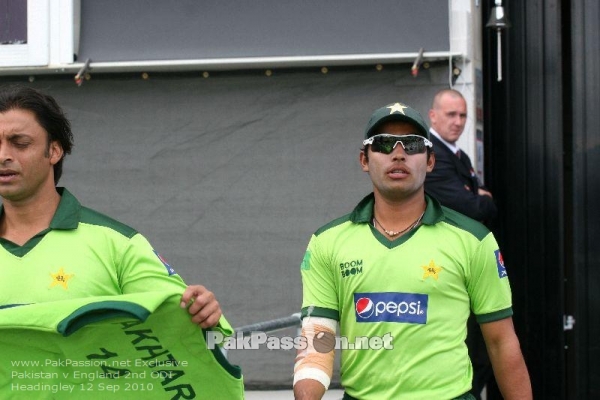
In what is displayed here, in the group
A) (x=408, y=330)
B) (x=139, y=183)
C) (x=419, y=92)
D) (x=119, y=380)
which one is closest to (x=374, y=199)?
(x=408, y=330)

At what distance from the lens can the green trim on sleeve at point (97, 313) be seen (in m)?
3.35

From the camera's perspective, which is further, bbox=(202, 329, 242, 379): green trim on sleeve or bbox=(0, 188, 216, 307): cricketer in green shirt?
bbox=(0, 188, 216, 307): cricketer in green shirt

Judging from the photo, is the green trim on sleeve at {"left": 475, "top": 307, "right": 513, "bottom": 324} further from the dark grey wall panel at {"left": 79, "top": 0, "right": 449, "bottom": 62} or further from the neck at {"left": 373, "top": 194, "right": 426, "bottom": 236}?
the dark grey wall panel at {"left": 79, "top": 0, "right": 449, "bottom": 62}

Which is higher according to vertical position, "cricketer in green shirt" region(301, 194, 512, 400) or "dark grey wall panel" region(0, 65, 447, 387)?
"dark grey wall panel" region(0, 65, 447, 387)

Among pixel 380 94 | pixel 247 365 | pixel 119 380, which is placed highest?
pixel 380 94

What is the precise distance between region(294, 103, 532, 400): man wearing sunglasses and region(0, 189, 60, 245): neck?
1082mm

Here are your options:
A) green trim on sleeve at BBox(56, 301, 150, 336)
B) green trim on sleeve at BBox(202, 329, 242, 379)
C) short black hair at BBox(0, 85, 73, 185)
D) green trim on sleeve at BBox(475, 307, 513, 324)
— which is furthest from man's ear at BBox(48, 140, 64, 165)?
green trim on sleeve at BBox(475, 307, 513, 324)

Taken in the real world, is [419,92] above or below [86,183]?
above

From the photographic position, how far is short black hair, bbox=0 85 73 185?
3.93 metres

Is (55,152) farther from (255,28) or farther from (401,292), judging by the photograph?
(255,28)

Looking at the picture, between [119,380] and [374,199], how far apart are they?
1368 mm

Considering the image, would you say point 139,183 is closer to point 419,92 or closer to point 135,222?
point 135,222

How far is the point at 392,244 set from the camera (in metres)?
4.26

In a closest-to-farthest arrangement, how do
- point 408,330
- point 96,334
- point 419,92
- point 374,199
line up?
point 96,334
point 408,330
point 374,199
point 419,92
